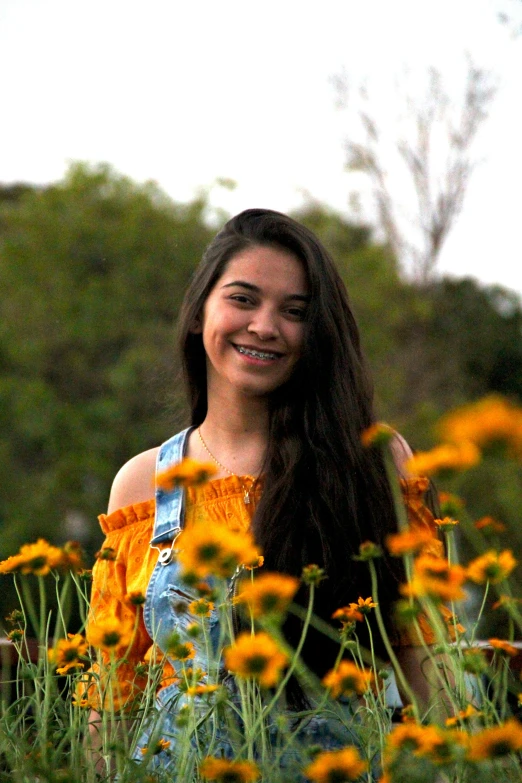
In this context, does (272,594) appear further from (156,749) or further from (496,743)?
(156,749)

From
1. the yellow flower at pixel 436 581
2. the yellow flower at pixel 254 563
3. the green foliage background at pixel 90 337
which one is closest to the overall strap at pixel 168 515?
the yellow flower at pixel 254 563

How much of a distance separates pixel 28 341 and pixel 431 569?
342 inches

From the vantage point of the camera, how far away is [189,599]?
183 centimetres

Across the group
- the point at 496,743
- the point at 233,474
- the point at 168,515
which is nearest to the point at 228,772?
the point at 496,743

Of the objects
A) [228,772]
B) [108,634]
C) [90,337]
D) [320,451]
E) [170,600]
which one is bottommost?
[228,772]

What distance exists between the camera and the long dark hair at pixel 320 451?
1.88 metres

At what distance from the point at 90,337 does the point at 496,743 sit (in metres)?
8.82

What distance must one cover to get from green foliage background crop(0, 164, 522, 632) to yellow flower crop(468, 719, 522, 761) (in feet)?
24.3

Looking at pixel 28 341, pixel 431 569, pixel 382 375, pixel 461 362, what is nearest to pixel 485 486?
pixel 382 375

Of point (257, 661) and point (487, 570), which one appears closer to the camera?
point (257, 661)

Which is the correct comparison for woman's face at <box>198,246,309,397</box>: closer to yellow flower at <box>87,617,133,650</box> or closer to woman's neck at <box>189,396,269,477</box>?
woman's neck at <box>189,396,269,477</box>

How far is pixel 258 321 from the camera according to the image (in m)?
1.96

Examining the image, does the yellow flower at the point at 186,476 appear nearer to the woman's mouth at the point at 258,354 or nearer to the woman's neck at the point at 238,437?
the woman's mouth at the point at 258,354

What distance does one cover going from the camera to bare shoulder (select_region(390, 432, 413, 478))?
1.99m
